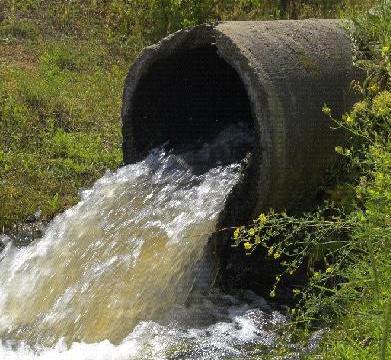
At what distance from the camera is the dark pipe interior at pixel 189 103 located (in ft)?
21.0

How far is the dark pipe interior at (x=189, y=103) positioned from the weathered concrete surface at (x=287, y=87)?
0.71m

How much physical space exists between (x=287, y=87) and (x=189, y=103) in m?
1.89

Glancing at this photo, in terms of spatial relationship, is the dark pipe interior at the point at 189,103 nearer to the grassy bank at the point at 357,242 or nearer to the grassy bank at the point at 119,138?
the grassy bank at the point at 119,138

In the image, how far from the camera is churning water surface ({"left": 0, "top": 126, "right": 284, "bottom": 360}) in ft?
15.0

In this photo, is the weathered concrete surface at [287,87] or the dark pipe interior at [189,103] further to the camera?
the dark pipe interior at [189,103]

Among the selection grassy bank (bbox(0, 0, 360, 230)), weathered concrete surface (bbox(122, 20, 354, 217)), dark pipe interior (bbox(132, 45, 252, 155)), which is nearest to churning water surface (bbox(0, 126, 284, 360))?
dark pipe interior (bbox(132, 45, 252, 155))

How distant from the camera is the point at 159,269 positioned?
504 cm

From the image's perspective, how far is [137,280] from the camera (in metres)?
5.03

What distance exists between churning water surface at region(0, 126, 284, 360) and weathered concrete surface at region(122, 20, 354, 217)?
55cm

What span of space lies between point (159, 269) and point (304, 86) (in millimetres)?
1522

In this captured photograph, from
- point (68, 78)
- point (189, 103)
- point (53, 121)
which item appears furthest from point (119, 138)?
point (68, 78)

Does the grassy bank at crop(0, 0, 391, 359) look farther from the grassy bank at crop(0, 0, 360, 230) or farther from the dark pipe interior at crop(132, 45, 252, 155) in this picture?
the dark pipe interior at crop(132, 45, 252, 155)

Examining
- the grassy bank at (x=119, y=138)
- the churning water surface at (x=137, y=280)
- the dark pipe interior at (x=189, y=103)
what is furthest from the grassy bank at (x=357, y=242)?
the dark pipe interior at (x=189, y=103)

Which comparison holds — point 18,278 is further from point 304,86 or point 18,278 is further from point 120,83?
point 120,83
